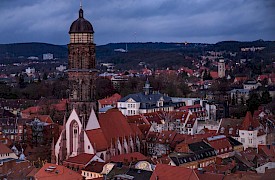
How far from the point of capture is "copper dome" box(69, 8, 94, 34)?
39438mm

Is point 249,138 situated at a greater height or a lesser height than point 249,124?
lesser

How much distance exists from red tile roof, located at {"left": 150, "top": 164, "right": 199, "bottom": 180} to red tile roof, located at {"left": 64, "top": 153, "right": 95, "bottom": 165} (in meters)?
7.97

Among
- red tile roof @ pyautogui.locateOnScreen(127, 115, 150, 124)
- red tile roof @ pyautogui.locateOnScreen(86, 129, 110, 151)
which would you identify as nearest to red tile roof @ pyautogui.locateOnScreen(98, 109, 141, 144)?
red tile roof @ pyautogui.locateOnScreen(86, 129, 110, 151)

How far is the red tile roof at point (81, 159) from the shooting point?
118 ft

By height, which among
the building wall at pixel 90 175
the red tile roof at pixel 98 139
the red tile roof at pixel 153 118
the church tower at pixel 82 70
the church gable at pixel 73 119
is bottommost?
the building wall at pixel 90 175

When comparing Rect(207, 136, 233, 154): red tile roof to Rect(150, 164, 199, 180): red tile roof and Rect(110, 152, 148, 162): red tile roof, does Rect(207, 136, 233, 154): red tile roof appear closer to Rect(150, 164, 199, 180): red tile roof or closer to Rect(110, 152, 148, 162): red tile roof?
Rect(110, 152, 148, 162): red tile roof

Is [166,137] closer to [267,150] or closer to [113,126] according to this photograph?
[113,126]

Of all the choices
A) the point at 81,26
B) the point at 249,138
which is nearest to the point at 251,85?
the point at 249,138

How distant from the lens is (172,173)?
28938 mm

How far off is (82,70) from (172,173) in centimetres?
1353

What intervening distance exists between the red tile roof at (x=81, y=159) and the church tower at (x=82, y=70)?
3.32 metres

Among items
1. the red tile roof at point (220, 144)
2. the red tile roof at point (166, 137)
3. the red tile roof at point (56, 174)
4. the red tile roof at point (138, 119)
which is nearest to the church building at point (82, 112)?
the red tile roof at point (56, 174)

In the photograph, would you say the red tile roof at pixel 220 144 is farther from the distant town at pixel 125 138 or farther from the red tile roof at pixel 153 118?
the red tile roof at pixel 153 118

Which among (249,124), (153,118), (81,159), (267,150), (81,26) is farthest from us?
(153,118)
